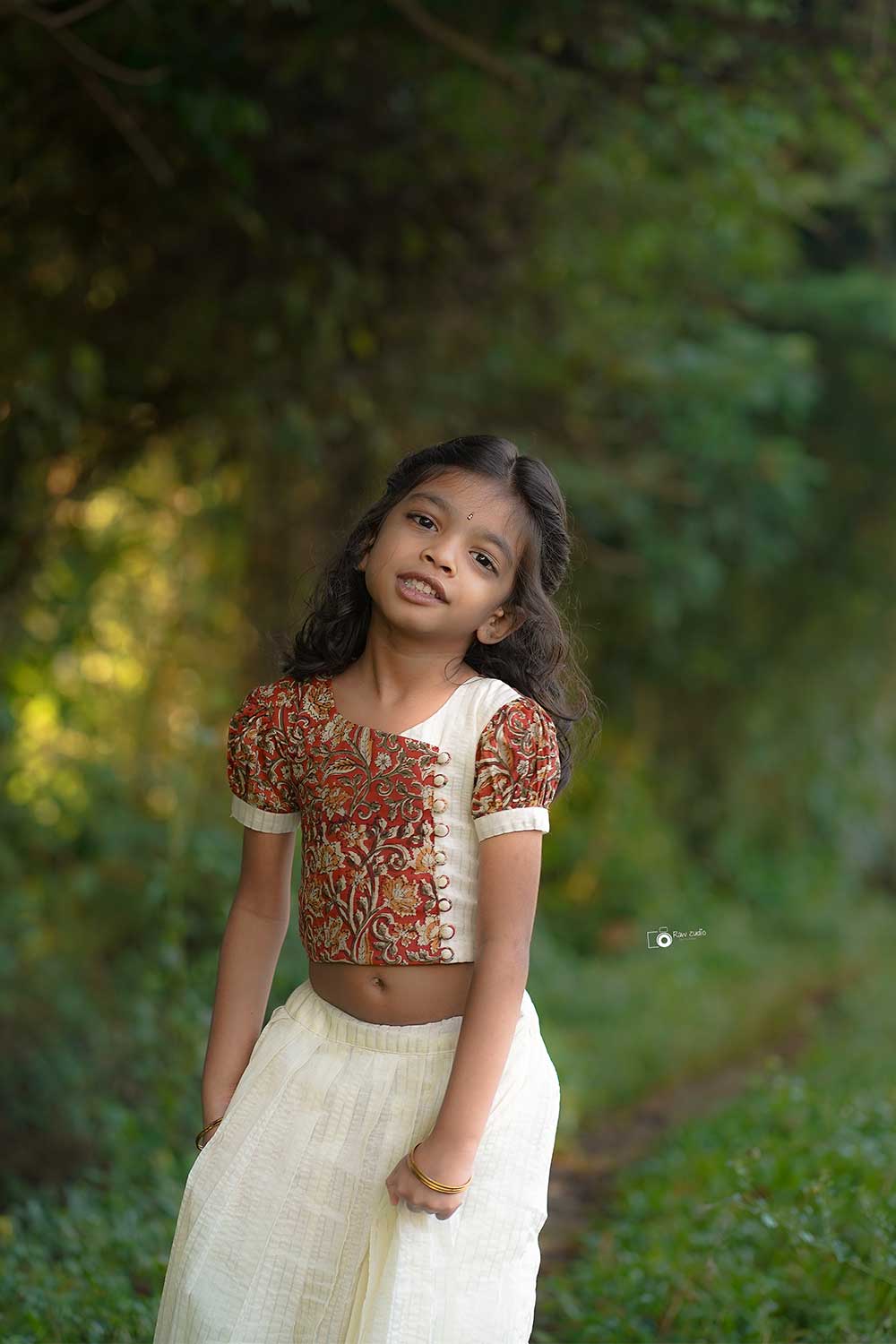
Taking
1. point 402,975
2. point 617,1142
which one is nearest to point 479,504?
point 402,975

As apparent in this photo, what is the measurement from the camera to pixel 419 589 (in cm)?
204

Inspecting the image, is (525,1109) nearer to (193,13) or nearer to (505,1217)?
(505,1217)

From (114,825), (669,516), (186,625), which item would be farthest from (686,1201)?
(669,516)

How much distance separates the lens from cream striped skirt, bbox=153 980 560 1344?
6.21ft

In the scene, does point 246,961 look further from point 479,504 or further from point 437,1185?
point 479,504

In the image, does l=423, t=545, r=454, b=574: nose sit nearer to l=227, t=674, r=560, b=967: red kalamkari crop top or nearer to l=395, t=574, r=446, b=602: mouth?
l=395, t=574, r=446, b=602: mouth

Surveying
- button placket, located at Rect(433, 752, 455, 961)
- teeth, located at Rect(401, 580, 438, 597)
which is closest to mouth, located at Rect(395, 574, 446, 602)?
teeth, located at Rect(401, 580, 438, 597)

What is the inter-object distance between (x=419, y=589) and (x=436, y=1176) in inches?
31.2

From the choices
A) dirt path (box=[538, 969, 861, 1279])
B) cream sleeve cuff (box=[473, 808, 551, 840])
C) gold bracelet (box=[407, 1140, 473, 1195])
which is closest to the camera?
gold bracelet (box=[407, 1140, 473, 1195])

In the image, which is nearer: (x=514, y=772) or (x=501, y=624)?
(x=514, y=772)

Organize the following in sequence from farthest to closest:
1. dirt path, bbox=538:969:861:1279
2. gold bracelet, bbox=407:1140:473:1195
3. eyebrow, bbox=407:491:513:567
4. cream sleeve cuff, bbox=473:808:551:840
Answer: dirt path, bbox=538:969:861:1279 → eyebrow, bbox=407:491:513:567 → cream sleeve cuff, bbox=473:808:551:840 → gold bracelet, bbox=407:1140:473:1195

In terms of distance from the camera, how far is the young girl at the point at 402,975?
190cm

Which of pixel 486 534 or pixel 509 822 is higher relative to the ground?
pixel 486 534

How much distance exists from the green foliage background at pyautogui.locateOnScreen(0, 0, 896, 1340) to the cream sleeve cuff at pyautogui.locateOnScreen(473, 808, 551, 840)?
612 mm
